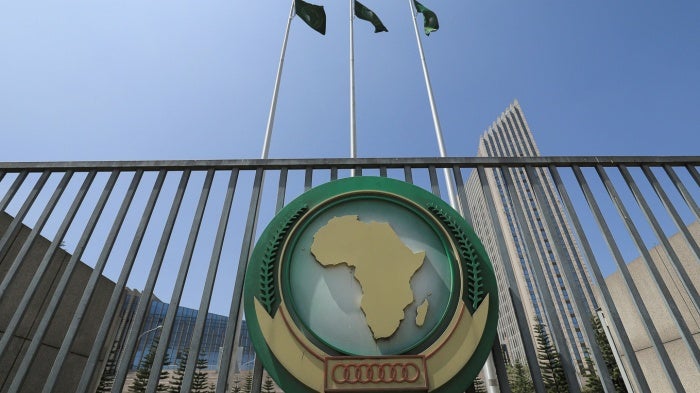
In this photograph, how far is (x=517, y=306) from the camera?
8.90 ft

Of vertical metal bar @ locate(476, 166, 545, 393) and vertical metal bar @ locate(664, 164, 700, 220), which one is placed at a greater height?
vertical metal bar @ locate(664, 164, 700, 220)

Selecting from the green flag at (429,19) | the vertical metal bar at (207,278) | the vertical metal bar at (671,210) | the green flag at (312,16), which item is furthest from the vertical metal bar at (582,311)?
the green flag at (429,19)

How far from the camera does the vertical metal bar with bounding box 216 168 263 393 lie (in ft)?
8.13

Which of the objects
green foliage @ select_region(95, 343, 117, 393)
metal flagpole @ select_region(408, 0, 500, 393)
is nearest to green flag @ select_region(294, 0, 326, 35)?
metal flagpole @ select_region(408, 0, 500, 393)

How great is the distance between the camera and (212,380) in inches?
1631

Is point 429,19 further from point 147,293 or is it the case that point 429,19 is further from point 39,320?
point 39,320

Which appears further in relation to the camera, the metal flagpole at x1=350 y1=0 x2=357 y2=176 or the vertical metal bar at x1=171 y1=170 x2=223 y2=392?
the metal flagpole at x1=350 y1=0 x2=357 y2=176

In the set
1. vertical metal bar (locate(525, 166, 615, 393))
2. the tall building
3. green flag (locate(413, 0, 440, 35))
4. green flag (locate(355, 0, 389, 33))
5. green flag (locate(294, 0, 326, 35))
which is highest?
the tall building

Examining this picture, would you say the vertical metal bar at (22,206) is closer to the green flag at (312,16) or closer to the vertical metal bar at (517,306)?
the vertical metal bar at (517,306)

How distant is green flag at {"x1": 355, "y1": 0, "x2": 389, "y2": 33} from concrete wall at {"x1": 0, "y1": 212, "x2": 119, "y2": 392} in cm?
973

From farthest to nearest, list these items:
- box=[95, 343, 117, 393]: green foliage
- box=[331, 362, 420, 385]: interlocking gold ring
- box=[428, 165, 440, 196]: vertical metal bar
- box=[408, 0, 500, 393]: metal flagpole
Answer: box=[95, 343, 117, 393]: green foliage < box=[408, 0, 500, 393]: metal flagpole < box=[428, 165, 440, 196]: vertical metal bar < box=[331, 362, 420, 385]: interlocking gold ring

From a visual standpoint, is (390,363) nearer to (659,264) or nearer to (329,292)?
(329,292)

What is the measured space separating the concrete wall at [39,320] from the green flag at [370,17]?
973 cm

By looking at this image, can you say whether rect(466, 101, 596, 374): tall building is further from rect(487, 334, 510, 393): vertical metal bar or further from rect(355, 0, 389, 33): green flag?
rect(487, 334, 510, 393): vertical metal bar
